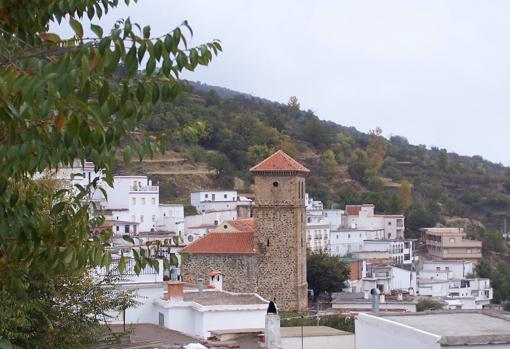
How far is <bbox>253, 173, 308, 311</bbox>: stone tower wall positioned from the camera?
4194 cm

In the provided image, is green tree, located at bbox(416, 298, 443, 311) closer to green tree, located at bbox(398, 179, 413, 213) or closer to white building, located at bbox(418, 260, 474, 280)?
white building, located at bbox(418, 260, 474, 280)

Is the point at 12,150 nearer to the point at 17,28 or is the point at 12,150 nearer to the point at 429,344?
the point at 17,28

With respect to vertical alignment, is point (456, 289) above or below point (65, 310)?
above

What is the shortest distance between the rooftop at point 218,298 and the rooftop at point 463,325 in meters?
11.3

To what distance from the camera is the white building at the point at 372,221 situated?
251 feet

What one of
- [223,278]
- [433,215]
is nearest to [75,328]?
[223,278]

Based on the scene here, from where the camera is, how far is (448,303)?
46906 mm

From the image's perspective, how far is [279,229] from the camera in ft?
139

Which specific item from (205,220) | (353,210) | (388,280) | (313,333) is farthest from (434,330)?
(353,210)

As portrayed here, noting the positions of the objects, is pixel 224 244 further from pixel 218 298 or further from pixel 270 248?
pixel 218 298

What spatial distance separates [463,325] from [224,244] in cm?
3028

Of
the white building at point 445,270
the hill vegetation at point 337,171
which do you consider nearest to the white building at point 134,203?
the hill vegetation at point 337,171

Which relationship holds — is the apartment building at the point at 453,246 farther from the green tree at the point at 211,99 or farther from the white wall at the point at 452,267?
the green tree at the point at 211,99

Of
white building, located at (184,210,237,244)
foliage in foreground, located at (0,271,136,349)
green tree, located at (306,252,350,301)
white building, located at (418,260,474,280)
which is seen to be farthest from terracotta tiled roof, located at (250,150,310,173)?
foliage in foreground, located at (0,271,136,349)
